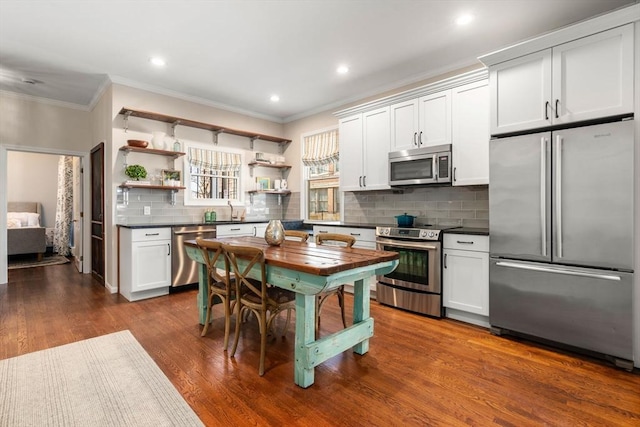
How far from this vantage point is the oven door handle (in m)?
3.40

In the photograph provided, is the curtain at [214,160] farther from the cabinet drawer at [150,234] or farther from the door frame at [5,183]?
the door frame at [5,183]

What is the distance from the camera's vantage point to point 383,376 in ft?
7.29

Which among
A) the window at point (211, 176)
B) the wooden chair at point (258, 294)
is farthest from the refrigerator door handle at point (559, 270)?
the window at point (211, 176)

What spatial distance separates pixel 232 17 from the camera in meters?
2.96

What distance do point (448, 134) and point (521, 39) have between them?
3.80 ft

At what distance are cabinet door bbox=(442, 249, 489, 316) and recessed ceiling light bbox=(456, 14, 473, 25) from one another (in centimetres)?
219

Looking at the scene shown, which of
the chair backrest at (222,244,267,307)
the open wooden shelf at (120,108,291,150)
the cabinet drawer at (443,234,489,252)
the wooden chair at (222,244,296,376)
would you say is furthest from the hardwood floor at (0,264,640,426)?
the open wooden shelf at (120,108,291,150)

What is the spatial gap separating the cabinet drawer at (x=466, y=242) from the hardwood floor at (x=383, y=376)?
2.56ft

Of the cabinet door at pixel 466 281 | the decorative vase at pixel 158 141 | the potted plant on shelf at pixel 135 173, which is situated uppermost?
the decorative vase at pixel 158 141

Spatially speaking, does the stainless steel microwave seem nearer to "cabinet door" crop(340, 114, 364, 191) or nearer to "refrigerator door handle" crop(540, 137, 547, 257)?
"cabinet door" crop(340, 114, 364, 191)

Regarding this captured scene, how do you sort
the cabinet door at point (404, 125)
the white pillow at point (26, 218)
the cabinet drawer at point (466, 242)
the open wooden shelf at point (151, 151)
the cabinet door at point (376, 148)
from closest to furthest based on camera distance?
the cabinet drawer at point (466, 242), the cabinet door at point (404, 125), the cabinet door at point (376, 148), the open wooden shelf at point (151, 151), the white pillow at point (26, 218)

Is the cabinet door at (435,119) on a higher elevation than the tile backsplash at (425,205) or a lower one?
higher

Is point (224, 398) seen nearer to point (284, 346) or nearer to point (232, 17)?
point (284, 346)

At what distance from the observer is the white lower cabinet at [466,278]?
3.11 metres
